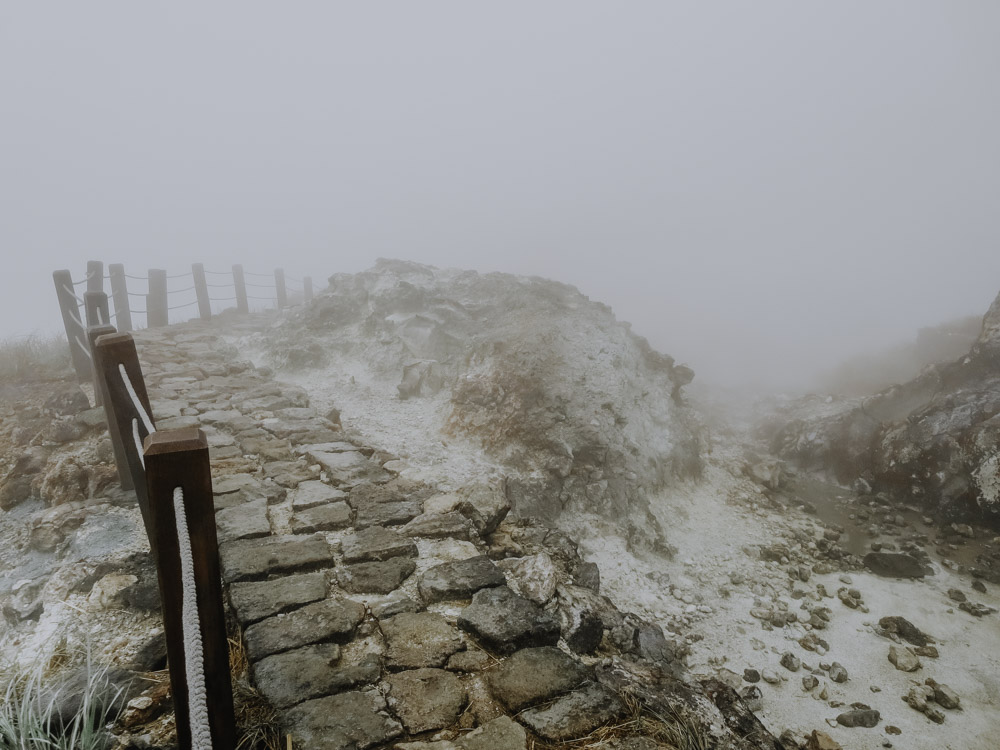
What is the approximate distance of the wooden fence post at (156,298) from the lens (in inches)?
401

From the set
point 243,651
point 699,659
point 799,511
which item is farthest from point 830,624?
point 243,651

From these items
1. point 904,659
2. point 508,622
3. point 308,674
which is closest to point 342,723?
point 308,674

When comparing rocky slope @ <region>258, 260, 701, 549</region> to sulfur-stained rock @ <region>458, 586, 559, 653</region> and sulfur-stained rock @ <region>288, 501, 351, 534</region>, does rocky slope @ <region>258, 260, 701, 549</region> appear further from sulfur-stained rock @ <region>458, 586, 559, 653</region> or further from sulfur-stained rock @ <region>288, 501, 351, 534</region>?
sulfur-stained rock @ <region>458, 586, 559, 653</region>

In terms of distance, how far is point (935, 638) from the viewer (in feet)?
13.5

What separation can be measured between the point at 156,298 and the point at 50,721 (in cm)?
1013

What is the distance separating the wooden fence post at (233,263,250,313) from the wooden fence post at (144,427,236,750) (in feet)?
38.3

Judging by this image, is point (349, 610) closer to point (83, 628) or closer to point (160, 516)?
point (83, 628)

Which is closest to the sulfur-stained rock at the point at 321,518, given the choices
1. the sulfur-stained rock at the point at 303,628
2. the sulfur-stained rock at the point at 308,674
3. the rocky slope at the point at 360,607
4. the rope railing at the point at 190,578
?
the rocky slope at the point at 360,607

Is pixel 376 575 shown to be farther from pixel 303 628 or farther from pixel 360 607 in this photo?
pixel 303 628

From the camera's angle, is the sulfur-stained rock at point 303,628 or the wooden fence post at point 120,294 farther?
the wooden fence post at point 120,294

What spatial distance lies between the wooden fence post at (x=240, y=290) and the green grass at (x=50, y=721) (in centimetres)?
1098

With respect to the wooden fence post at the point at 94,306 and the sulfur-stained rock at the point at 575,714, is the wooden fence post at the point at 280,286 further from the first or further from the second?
the sulfur-stained rock at the point at 575,714

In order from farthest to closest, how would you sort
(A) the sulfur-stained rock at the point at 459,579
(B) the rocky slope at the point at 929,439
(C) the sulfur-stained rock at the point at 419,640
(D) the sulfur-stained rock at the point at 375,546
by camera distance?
1. (B) the rocky slope at the point at 929,439
2. (D) the sulfur-stained rock at the point at 375,546
3. (A) the sulfur-stained rock at the point at 459,579
4. (C) the sulfur-stained rock at the point at 419,640

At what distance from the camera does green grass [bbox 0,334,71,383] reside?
605 centimetres
